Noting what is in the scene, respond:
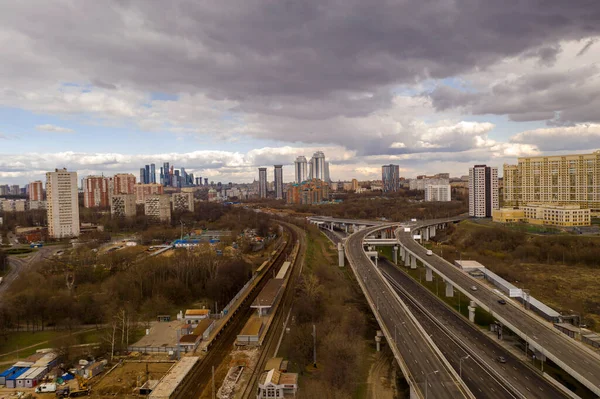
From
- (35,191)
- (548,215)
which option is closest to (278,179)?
(35,191)

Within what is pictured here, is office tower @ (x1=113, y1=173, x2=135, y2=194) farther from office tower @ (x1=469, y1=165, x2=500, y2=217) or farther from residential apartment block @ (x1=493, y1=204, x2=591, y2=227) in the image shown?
residential apartment block @ (x1=493, y1=204, x2=591, y2=227)

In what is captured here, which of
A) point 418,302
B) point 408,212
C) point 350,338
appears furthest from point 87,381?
point 408,212

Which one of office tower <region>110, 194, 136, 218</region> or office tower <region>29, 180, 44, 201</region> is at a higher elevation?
office tower <region>29, 180, 44, 201</region>

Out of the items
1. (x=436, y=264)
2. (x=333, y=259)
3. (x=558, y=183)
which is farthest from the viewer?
(x=558, y=183)

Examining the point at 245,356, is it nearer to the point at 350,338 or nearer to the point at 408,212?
the point at 350,338

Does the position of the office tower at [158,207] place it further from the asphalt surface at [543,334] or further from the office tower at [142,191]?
the asphalt surface at [543,334]

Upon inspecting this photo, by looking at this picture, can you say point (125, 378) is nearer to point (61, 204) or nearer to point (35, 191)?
point (61, 204)

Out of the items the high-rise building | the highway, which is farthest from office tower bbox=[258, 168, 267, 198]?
the highway

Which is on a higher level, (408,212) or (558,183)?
(558,183)
